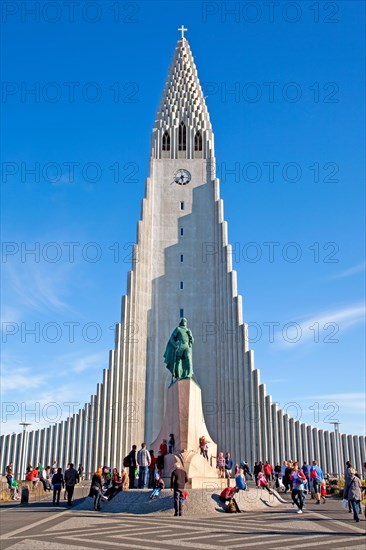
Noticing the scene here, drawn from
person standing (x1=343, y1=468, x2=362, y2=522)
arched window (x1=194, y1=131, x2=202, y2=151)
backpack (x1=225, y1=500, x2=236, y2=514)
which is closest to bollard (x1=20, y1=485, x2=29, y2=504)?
backpack (x1=225, y1=500, x2=236, y2=514)

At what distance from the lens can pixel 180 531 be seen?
10320 millimetres

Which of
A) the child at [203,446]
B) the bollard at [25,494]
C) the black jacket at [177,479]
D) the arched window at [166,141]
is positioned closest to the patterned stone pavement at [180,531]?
the black jacket at [177,479]

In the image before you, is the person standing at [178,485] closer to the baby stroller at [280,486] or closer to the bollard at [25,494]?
the bollard at [25,494]

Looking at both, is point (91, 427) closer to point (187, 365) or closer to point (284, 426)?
point (284, 426)

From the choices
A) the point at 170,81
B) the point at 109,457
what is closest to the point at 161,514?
the point at 109,457

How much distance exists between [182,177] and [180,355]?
22960 millimetres

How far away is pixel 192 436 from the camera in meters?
21.1

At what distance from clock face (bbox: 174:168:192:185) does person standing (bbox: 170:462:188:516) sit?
31252 millimetres

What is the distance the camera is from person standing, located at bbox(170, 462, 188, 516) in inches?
509

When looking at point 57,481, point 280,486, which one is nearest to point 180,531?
point 57,481

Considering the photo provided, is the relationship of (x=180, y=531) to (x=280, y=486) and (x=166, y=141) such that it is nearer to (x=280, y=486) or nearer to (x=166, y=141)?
(x=280, y=486)

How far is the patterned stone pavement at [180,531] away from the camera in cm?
870

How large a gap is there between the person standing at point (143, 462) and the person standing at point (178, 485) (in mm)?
4127

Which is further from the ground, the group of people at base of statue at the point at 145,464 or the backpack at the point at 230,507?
the group of people at base of statue at the point at 145,464
